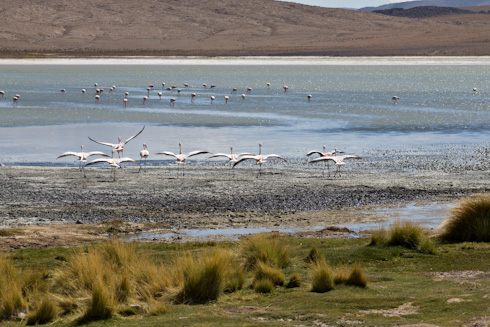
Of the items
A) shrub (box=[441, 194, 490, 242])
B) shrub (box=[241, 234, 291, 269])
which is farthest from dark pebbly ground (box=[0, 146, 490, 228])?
shrub (box=[241, 234, 291, 269])

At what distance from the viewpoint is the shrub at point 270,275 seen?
927 centimetres

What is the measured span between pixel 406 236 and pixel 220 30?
148394 millimetres

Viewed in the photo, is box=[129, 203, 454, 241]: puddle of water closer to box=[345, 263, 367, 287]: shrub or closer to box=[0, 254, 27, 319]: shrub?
box=[345, 263, 367, 287]: shrub

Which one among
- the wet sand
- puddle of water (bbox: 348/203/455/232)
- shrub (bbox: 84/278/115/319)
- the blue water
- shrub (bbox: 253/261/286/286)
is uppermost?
the blue water

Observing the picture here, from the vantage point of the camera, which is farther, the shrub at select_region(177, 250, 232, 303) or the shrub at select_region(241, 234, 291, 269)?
the shrub at select_region(241, 234, 291, 269)

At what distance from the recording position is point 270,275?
366 inches

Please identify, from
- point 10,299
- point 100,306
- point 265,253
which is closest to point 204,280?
point 100,306

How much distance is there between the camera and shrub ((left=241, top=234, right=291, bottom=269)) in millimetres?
10031

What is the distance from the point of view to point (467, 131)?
3134 centimetres

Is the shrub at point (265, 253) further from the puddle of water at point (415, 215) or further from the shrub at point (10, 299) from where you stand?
the puddle of water at point (415, 215)

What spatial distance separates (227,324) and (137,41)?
13741 centimetres

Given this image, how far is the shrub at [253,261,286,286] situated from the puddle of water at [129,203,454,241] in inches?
143

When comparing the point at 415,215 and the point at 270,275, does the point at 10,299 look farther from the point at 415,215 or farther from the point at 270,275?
the point at 415,215

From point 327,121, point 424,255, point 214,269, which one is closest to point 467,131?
point 327,121
